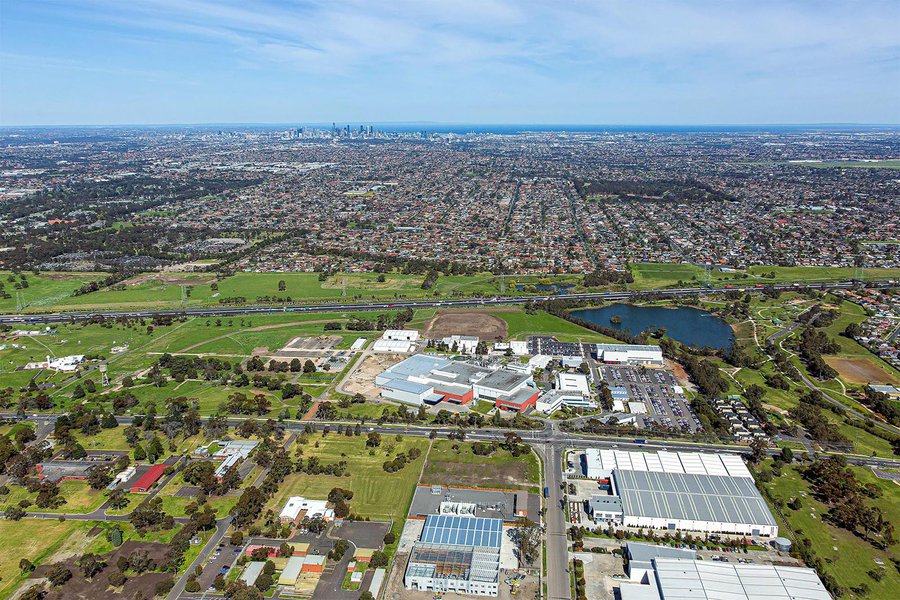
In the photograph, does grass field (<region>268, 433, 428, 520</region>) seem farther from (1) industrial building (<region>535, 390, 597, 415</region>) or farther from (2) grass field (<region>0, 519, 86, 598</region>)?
(2) grass field (<region>0, 519, 86, 598</region>)

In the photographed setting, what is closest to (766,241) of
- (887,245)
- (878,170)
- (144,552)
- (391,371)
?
(887,245)

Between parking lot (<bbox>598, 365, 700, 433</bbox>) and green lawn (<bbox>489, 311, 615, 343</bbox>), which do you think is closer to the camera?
parking lot (<bbox>598, 365, 700, 433</bbox>)

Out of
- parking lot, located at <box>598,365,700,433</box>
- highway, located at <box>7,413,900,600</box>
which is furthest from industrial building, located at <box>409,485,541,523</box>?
parking lot, located at <box>598,365,700,433</box>

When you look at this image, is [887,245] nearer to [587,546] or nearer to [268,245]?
[587,546]

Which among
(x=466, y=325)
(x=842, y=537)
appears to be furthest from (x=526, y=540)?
(x=466, y=325)

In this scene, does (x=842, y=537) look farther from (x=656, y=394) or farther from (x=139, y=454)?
(x=139, y=454)

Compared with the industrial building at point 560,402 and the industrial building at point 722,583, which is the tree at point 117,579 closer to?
the industrial building at point 722,583
